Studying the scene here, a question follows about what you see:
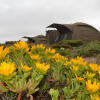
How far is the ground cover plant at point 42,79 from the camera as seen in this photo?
130 centimetres

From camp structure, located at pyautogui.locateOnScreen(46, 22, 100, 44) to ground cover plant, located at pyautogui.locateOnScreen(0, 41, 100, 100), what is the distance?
A: 2211 cm

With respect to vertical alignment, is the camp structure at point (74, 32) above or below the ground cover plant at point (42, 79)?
below

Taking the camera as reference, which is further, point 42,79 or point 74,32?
point 74,32

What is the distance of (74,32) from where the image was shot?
2378cm

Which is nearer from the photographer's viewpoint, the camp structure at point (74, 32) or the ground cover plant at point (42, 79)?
the ground cover plant at point (42, 79)

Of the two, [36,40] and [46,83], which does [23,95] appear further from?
[36,40]

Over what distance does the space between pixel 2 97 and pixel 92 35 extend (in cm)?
2464

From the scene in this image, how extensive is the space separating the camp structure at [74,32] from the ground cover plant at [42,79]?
72.6 ft

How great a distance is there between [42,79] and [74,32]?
73.8ft

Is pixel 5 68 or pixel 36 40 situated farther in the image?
pixel 36 40

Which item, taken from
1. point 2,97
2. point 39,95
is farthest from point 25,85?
point 39,95

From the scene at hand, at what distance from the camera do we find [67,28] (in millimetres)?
24375

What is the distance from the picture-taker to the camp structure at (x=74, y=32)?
79.0ft

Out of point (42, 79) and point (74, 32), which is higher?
point (42, 79)
